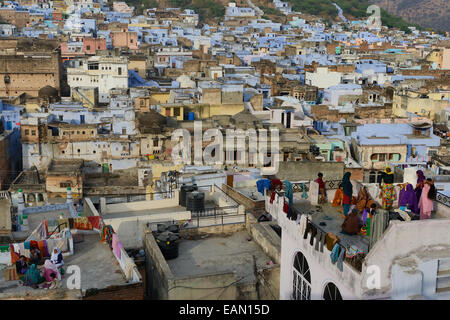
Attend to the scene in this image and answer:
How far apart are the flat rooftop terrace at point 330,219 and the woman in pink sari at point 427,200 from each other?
3.08 ft

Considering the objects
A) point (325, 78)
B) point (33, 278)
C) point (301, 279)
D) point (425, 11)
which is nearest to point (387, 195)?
point (301, 279)

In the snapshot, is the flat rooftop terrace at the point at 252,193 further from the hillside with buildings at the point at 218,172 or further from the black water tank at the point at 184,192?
the black water tank at the point at 184,192

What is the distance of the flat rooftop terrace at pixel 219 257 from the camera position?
29.3 ft

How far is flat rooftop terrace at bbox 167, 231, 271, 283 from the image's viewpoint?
8922 millimetres

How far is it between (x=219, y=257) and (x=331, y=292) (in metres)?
3.14

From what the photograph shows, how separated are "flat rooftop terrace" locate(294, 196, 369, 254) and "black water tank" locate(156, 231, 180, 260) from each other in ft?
Result: 6.76

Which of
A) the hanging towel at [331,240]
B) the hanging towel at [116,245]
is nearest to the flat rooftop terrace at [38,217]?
the hanging towel at [116,245]

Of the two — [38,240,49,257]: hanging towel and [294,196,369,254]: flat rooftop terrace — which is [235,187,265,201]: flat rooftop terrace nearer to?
[294,196,369,254]: flat rooftop terrace

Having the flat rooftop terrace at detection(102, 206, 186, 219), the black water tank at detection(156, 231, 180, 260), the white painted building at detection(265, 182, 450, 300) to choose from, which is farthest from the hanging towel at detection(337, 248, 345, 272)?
the flat rooftop terrace at detection(102, 206, 186, 219)

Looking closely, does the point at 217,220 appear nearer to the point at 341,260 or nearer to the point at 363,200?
the point at 363,200

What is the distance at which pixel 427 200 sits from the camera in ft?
24.0
